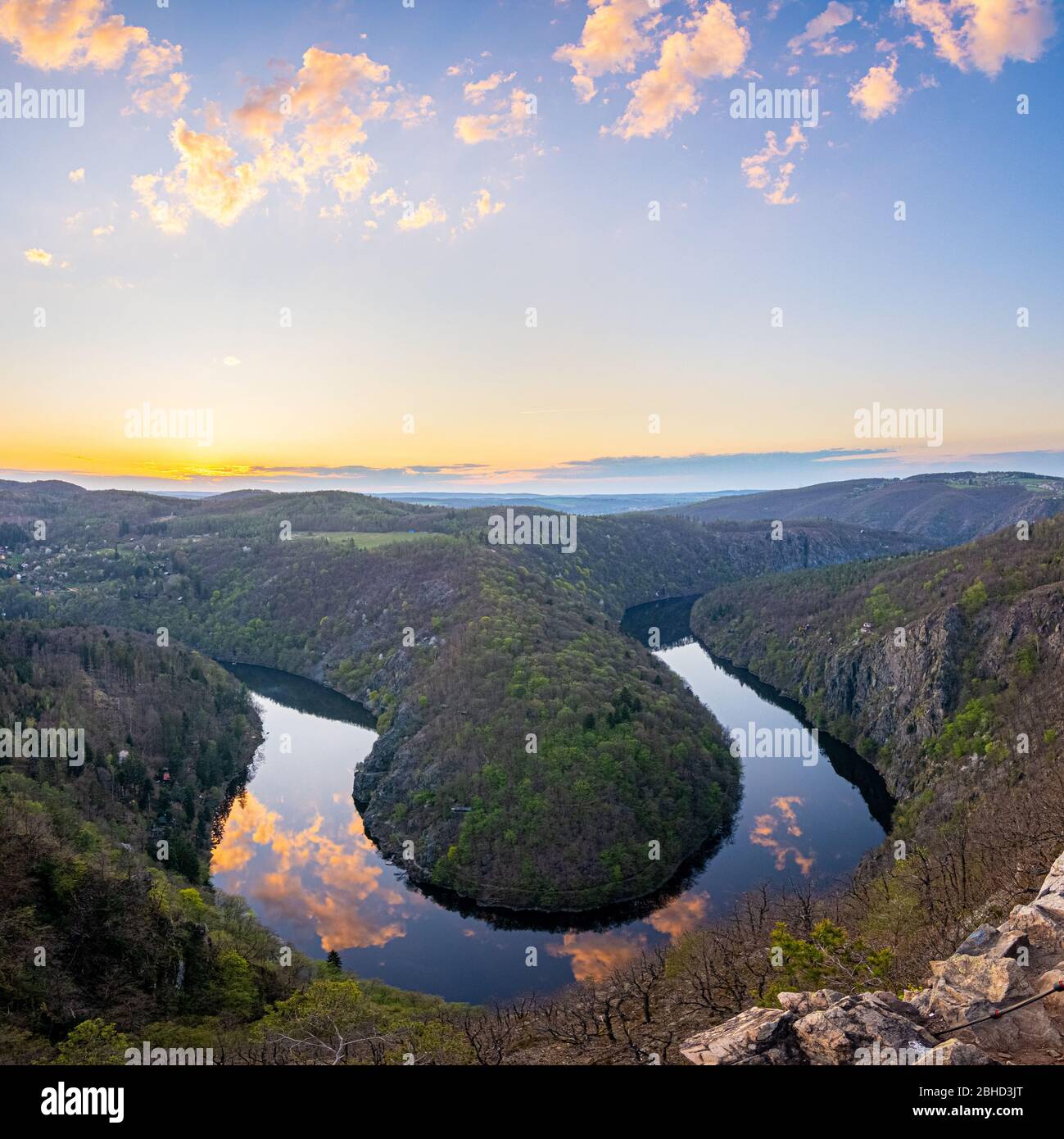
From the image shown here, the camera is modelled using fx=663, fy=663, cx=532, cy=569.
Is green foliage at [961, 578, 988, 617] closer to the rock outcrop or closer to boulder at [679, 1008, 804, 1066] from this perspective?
the rock outcrop

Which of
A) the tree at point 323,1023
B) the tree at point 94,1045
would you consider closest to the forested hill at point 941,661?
the tree at point 323,1023

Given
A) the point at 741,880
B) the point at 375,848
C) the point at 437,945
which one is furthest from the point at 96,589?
the point at 741,880

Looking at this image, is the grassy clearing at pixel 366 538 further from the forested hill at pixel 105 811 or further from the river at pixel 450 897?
the river at pixel 450 897

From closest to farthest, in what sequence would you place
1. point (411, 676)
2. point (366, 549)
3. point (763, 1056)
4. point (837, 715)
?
point (763, 1056) < point (837, 715) < point (411, 676) < point (366, 549)

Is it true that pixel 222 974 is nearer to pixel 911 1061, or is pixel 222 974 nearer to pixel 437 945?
pixel 437 945

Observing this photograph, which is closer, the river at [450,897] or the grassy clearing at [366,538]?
the river at [450,897]
